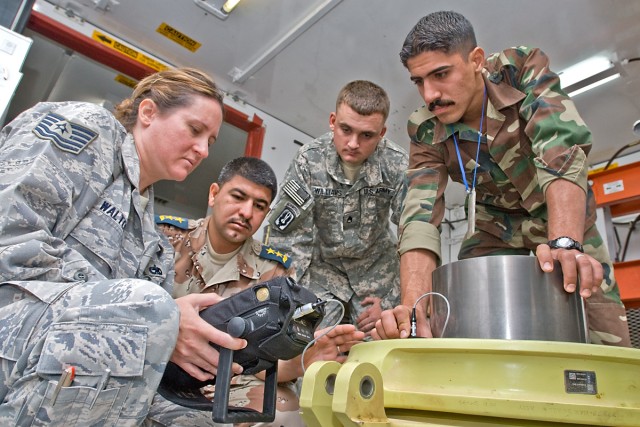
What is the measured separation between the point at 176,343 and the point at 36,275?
239 mm

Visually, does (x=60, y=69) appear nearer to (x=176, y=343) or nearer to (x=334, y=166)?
(x=334, y=166)

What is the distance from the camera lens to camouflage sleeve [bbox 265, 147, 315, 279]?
1.88 meters

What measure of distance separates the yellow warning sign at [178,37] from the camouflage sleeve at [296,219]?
36.3 inches

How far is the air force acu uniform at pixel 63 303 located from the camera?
2.15ft

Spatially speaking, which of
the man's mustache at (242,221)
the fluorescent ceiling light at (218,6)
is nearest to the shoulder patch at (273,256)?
the man's mustache at (242,221)

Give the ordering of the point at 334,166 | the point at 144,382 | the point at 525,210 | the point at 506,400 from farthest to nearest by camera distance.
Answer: the point at 334,166 < the point at 525,210 < the point at 144,382 < the point at 506,400

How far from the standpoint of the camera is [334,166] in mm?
1947

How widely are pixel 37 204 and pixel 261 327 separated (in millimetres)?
412

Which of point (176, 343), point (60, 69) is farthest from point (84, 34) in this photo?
point (176, 343)

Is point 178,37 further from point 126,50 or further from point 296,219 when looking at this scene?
point 296,219

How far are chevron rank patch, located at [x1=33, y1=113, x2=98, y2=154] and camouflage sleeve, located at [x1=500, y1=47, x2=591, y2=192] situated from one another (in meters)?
0.90

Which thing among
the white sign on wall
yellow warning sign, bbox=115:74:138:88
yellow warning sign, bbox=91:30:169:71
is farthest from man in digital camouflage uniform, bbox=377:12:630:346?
yellow warning sign, bbox=115:74:138:88

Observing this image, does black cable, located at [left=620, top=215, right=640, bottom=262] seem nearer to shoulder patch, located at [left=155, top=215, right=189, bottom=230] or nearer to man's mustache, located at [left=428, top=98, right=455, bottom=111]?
man's mustache, located at [left=428, top=98, right=455, bottom=111]

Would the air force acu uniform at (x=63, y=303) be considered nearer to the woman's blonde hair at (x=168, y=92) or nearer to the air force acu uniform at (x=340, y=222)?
the woman's blonde hair at (x=168, y=92)
